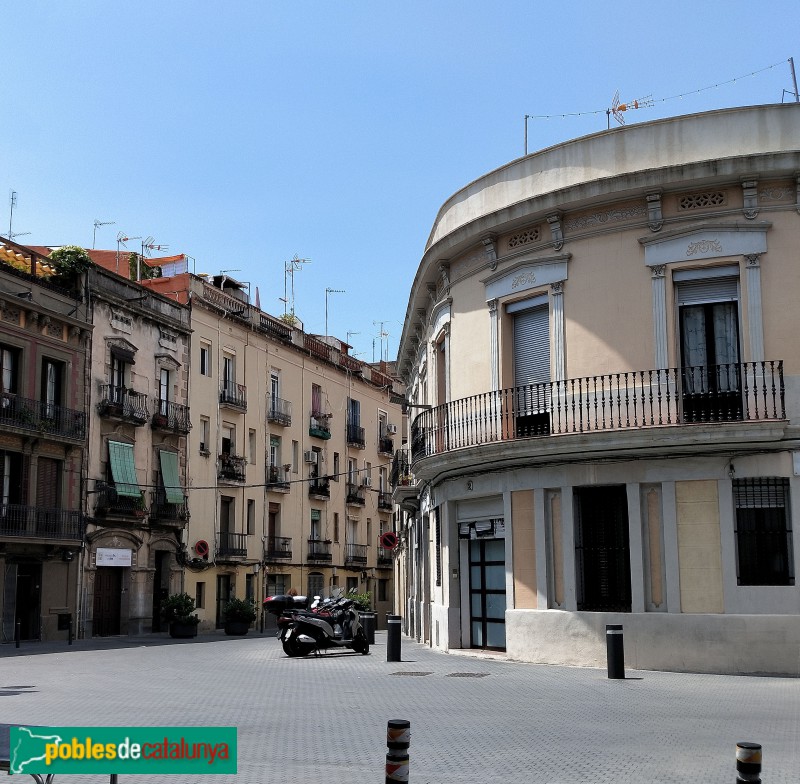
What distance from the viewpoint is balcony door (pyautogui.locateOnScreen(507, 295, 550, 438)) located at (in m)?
20.6

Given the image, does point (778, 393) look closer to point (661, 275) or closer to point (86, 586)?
point (661, 275)

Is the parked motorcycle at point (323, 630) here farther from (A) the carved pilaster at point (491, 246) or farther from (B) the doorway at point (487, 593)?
(A) the carved pilaster at point (491, 246)

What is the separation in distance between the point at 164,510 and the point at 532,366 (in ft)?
63.4

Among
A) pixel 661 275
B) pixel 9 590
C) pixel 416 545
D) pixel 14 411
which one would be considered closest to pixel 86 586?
pixel 9 590

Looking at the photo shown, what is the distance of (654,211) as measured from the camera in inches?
758

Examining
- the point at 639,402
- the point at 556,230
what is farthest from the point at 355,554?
the point at 639,402

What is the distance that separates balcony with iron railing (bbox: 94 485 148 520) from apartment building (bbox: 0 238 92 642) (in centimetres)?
73

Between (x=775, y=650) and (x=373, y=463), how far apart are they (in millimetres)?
39074

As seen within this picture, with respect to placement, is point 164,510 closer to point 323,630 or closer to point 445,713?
point 323,630

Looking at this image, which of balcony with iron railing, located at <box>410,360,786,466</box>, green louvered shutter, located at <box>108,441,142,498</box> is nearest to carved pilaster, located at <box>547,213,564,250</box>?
balcony with iron railing, located at <box>410,360,786,466</box>

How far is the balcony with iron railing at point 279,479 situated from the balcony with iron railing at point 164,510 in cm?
639

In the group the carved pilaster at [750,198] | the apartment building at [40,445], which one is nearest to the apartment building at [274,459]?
the apartment building at [40,445]

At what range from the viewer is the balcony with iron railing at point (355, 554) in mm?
51844

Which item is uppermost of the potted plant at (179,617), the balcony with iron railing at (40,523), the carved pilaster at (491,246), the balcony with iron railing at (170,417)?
the carved pilaster at (491,246)
